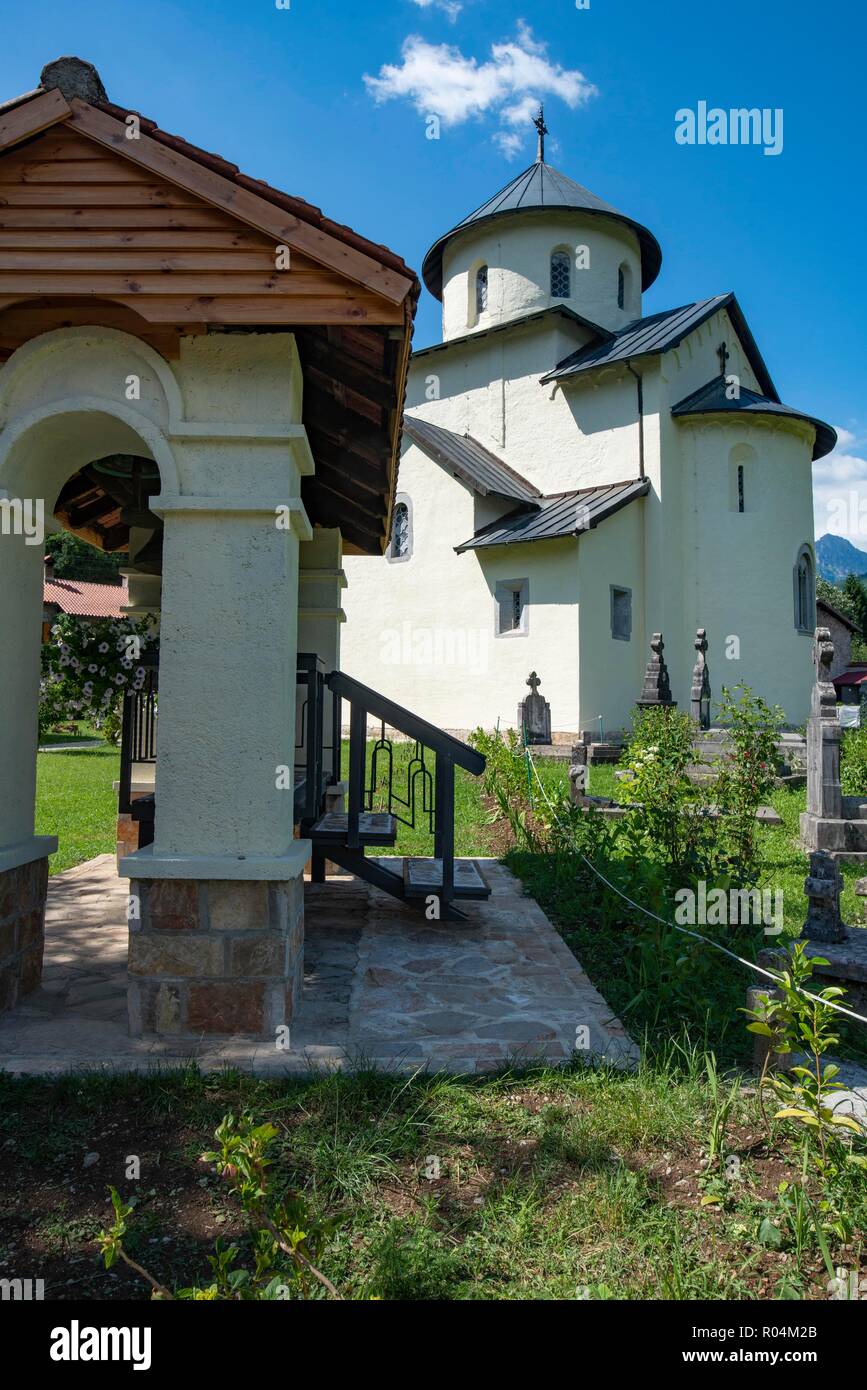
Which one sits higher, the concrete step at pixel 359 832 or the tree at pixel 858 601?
the tree at pixel 858 601

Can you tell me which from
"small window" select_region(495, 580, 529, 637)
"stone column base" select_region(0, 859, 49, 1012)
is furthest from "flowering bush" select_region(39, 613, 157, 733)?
"small window" select_region(495, 580, 529, 637)

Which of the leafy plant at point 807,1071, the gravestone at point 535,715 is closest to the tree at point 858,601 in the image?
the gravestone at point 535,715

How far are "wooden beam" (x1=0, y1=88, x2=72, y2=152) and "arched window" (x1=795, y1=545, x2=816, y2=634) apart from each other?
18929mm

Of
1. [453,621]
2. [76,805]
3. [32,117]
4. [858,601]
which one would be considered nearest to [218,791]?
[32,117]

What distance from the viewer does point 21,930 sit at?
4.28 meters

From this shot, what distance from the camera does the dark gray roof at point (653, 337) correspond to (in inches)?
741

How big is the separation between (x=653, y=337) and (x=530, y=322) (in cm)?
313

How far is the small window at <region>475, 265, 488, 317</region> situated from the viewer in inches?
878

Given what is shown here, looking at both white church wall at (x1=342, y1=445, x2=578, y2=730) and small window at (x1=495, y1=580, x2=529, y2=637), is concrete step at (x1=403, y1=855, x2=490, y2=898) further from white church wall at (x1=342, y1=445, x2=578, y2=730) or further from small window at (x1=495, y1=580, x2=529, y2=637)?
small window at (x1=495, y1=580, x2=529, y2=637)

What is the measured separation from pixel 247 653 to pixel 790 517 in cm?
1848

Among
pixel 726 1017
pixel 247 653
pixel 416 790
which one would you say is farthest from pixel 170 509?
pixel 416 790

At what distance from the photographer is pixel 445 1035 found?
13.0ft

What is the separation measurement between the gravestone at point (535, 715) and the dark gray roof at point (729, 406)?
7255mm

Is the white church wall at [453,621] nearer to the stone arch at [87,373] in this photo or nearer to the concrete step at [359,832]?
the concrete step at [359,832]
